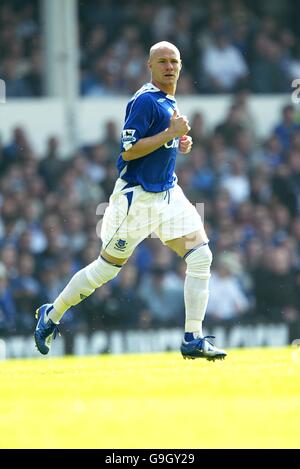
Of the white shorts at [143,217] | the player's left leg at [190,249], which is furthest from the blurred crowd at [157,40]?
the player's left leg at [190,249]

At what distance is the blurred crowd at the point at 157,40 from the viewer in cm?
1769

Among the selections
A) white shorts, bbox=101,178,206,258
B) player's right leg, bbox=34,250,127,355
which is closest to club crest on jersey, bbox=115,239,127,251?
white shorts, bbox=101,178,206,258

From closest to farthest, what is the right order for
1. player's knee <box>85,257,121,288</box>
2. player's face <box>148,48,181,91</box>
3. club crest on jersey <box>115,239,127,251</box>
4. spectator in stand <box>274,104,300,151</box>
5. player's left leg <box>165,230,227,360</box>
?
player's face <box>148,48,181,91</box> → player's left leg <box>165,230,227,360</box> → club crest on jersey <box>115,239,127,251</box> → player's knee <box>85,257,121,288</box> → spectator in stand <box>274,104,300,151</box>

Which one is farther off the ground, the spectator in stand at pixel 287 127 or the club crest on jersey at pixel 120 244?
the spectator in stand at pixel 287 127

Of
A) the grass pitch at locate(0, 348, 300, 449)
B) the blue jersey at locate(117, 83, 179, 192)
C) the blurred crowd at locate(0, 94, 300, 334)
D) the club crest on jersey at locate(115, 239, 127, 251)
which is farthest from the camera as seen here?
the blurred crowd at locate(0, 94, 300, 334)

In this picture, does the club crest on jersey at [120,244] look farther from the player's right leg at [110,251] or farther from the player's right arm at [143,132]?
the player's right arm at [143,132]

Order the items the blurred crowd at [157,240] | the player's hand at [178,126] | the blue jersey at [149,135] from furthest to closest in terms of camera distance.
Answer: the blurred crowd at [157,240], the blue jersey at [149,135], the player's hand at [178,126]

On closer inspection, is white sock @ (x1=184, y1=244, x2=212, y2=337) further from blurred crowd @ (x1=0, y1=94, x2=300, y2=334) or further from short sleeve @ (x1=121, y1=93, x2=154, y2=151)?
blurred crowd @ (x1=0, y1=94, x2=300, y2=334)

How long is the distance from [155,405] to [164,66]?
2.65m

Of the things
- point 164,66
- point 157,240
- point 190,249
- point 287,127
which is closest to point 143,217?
point 190,249

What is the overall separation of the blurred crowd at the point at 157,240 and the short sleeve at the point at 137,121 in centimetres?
631

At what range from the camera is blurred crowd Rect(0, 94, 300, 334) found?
14.8 m

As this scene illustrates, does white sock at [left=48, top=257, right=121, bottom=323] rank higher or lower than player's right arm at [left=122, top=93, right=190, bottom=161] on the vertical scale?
lower

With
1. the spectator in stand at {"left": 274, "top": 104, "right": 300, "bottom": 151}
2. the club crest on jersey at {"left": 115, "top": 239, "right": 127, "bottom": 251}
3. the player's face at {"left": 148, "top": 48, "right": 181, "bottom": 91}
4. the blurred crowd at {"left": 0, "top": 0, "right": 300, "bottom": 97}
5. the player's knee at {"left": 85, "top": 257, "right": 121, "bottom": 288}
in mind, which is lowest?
the player's knee at {"left": 85, "top": 257, "right": 121, "bottom": 288}
